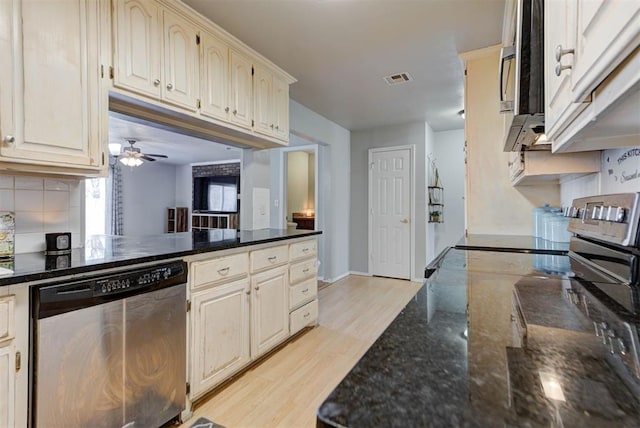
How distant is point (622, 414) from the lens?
336 mm

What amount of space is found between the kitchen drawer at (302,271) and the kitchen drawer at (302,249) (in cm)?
6

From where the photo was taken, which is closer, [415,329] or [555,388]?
[555,388]

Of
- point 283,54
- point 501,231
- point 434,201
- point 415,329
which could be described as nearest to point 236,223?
point 434,201

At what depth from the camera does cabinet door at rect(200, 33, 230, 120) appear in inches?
79.7

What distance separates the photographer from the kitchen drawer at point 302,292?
2.56 metres

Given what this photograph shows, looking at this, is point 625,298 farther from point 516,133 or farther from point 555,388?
point 516,133

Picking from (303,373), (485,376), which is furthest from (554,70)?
(303,373)

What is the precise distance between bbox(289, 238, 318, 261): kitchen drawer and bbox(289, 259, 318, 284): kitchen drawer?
0.06 m

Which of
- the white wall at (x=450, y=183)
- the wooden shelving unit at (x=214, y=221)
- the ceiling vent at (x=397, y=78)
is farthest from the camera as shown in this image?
the wooden shelving unit at (x=214, y=221)

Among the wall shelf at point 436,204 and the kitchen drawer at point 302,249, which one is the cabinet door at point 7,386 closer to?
the kitchen drawer at point 302,249

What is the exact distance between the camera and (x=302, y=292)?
2.70 m

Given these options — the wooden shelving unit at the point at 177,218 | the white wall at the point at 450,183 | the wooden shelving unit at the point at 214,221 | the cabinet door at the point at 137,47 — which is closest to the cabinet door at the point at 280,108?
the cabinet door at the point at 137,47

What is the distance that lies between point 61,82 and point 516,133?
2050mm

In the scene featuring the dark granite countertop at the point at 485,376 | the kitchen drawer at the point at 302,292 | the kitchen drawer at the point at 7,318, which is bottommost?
the kitchen drawer at the point at 302,292
